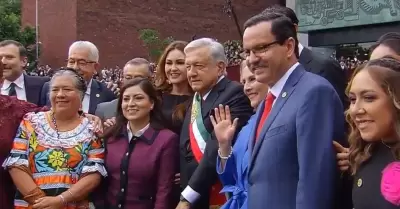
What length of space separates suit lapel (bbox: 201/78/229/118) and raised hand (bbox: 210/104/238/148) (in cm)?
33

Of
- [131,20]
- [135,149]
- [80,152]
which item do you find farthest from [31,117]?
[131,20]

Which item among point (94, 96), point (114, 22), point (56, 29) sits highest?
point (114, 22)

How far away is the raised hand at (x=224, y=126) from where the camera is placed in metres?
4.23

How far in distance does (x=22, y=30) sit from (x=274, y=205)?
3427 cm

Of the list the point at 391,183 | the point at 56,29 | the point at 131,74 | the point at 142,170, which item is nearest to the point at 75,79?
the point at 142,170

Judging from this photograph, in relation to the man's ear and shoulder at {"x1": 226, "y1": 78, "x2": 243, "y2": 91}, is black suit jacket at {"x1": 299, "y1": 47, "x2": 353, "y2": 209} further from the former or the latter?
the man's ear

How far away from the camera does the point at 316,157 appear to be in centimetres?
315

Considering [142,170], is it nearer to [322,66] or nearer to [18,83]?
[322,66]

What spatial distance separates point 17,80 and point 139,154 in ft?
8.06

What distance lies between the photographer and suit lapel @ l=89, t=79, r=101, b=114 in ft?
20.9

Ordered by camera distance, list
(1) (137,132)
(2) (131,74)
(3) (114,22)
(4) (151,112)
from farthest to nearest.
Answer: (3) (114,22) → (2) (131,74) → (4) (151,112) → (1) (137,132)

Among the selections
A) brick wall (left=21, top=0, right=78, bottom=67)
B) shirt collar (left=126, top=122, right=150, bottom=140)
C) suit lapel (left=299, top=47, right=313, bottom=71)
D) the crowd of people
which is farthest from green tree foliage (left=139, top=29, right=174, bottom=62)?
suit lapel (left=299, top=47, right=313, bottom=71)

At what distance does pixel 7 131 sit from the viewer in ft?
15.7

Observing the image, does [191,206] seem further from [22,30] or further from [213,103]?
[22,30]
